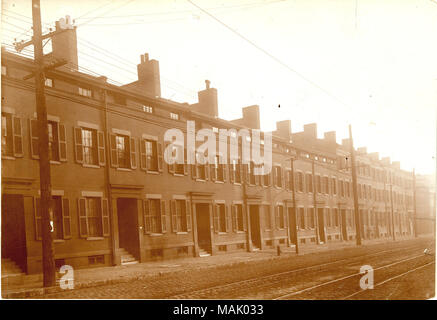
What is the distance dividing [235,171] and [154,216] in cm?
597

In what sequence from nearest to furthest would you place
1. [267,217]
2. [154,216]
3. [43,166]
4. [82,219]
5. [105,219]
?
[43,166] < [82,219] < [105,219] < [154,216] < [267,217]

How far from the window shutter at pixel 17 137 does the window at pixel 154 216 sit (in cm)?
657

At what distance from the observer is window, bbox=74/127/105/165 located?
17469mm

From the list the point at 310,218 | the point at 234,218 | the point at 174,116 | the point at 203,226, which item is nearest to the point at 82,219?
the point at 203,226

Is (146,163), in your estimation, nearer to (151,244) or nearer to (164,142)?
(164,142)

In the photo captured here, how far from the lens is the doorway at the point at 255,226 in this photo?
2531 centimetres

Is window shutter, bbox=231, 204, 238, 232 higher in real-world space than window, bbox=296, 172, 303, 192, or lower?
lower

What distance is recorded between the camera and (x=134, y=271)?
16.2 meters

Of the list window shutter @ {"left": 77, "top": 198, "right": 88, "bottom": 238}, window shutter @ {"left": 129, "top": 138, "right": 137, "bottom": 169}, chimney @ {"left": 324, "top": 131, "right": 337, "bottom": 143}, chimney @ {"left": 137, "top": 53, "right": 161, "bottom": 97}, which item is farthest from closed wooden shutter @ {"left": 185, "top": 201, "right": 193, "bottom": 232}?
chimney @ {"left": 324, "top": 131, "right": 337, "bottom": 143}

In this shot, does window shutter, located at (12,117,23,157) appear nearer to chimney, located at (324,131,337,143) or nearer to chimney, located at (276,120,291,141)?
chimney, located at (276,120,291,141)

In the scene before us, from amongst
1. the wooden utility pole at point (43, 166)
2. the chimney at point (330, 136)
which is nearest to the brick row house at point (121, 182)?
the wooden utility pole at point (43, 166)

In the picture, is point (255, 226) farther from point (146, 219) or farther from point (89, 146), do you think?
point (89, 146)
